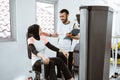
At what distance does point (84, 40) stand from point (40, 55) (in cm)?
212

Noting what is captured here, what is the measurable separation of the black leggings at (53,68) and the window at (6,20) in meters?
0.71

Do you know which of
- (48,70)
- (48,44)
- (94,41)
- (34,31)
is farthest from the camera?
(48,44)

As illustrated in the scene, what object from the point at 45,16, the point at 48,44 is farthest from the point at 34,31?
the point at 45,16

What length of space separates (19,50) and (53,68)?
0.67 metres

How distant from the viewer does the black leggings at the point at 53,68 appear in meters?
2.75

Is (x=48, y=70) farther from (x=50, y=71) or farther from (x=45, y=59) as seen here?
(x=45, y=59)

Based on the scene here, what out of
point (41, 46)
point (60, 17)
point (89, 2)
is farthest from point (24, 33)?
point (89, 2)

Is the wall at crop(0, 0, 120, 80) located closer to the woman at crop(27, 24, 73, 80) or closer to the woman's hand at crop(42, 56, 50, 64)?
the woman at crop(27, 24, 73, 80)

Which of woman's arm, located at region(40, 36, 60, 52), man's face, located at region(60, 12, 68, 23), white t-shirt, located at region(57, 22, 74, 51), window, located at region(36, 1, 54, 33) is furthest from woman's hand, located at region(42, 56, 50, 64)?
man's face, located at region(60, 12, 68, 23)

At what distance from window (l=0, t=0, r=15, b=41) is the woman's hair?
Result: 32 centimetres

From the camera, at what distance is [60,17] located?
3.28m

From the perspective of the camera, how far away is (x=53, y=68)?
2863mm

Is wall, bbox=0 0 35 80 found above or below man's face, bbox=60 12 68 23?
below

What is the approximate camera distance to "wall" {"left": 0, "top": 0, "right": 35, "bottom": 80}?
269 centimetres
